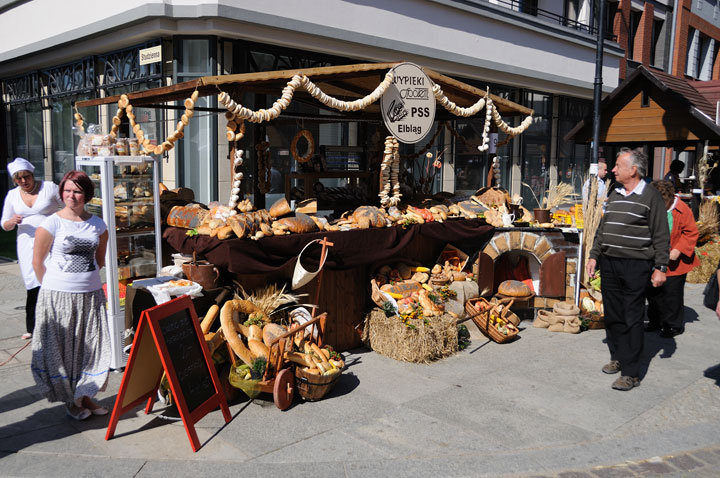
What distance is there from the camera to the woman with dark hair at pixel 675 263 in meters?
7.50

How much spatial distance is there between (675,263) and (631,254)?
209 cm

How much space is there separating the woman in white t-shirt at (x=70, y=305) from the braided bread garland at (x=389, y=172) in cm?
369

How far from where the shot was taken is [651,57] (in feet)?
83.0

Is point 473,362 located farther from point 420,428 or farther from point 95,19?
point 95,19

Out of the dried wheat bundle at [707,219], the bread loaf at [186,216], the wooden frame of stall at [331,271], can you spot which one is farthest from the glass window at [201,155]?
the dried wheat bundle at [707,219]

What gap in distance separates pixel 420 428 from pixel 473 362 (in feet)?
6.14

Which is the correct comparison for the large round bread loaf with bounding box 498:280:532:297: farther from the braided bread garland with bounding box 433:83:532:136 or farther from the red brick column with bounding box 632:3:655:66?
the red brick column with bounding box 632:3:655:66

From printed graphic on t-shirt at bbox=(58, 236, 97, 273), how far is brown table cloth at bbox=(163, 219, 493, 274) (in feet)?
4.26

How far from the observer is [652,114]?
1210 cm

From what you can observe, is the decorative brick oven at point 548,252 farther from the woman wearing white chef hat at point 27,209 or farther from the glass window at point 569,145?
the glass window at point 569,145

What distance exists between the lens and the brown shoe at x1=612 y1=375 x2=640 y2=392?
5.80 metres

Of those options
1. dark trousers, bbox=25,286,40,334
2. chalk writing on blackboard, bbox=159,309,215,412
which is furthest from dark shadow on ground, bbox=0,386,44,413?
chalk writing on blackboard, bbox=159,309,215,412

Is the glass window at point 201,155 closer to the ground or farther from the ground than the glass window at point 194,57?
closer to the ground

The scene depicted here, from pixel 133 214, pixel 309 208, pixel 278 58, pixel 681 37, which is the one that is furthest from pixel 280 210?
pixel 681 37
